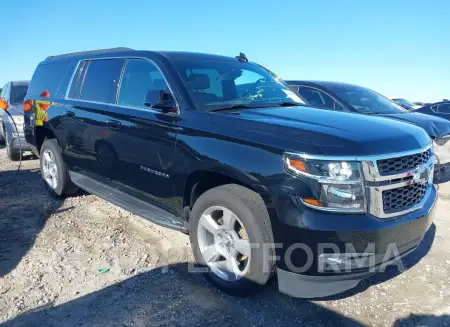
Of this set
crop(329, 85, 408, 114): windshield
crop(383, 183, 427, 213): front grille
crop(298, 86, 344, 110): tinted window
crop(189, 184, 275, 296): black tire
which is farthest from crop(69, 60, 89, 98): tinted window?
crop(329, 85, 408, 114): windshield

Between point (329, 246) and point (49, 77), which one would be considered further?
point (49, 77)

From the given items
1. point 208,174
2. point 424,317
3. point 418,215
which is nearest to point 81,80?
point 208,174

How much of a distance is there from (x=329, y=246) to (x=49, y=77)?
4935 millimetres

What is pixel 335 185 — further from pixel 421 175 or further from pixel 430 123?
pixel 430 123

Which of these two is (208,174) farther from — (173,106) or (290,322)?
(290,322)

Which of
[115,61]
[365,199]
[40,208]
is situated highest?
[115,61]

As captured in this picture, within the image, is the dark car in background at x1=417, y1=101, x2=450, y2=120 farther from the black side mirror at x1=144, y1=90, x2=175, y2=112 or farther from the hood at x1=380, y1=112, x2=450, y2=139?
the black side mirror at x1=144, y1=90, x2=175, y2=112

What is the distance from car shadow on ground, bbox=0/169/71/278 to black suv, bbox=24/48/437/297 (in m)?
0.89

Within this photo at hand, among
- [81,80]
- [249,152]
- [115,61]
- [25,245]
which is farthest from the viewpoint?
[81,80]

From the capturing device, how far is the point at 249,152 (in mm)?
2732

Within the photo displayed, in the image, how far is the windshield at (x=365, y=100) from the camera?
671cm

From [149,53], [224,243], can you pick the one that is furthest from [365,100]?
[224,243]

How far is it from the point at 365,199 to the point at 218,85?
1870 millimetres

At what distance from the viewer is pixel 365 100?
698 centimetres
